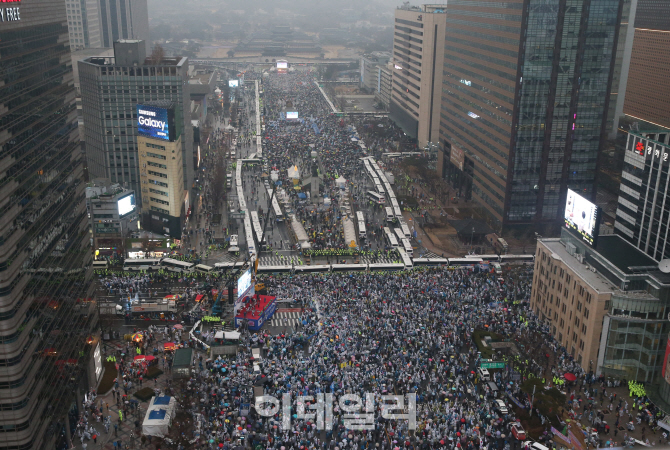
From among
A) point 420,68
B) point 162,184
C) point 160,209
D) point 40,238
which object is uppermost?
point 420,68

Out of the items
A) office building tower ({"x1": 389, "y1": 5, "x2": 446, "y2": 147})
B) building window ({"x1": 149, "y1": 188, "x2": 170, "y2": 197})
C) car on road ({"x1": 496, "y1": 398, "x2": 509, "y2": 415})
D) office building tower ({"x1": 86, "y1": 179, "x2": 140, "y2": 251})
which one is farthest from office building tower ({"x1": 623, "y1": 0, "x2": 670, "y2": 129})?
office building tower ({"x1": 86, "y1": 179, "x2": 140, "y2": 251})

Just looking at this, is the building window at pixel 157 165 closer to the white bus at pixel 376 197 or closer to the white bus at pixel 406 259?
the white bus at pixel 406 259

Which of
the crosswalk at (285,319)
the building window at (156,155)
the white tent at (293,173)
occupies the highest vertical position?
the building window at (156,155)

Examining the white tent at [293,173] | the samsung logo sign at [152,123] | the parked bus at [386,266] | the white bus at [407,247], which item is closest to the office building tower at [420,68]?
the white tent at [293,173]

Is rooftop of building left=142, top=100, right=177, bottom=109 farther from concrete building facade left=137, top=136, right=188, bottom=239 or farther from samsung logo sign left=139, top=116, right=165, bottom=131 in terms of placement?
concrete building facade left=137, top=136, right=188, bottom=239

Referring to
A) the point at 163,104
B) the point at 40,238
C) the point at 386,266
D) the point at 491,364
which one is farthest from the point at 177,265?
the point at 491,364

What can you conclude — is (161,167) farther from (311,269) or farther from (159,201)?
(311,269)

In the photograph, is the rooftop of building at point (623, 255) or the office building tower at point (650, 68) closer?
the rooftop of building at point (623, 255)
